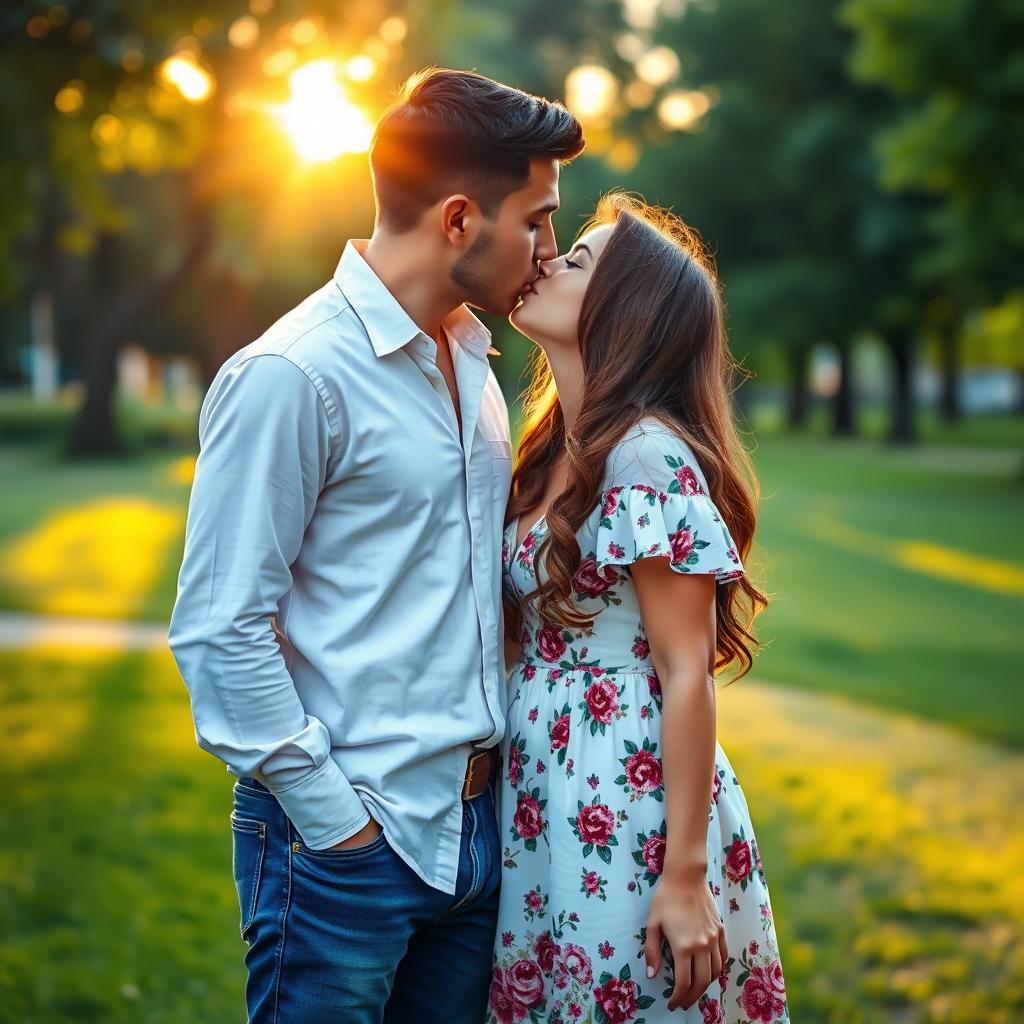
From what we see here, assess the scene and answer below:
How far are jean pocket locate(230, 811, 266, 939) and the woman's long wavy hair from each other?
0.73 meters

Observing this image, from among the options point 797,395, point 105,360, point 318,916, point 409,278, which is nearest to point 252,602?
point 318,916

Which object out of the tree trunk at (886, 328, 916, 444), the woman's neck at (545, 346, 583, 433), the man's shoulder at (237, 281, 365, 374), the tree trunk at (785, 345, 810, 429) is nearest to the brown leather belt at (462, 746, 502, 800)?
the woman's neck at (545, 346, 583, 433)

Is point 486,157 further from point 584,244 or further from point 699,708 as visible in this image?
point 699,708

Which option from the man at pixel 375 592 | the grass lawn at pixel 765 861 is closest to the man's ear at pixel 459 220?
the man at pixel 375 592

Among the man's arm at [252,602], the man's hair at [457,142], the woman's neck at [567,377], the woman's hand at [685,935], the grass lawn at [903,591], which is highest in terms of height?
the man's hair at [457,142]

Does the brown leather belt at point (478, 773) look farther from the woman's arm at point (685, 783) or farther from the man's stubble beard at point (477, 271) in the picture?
the man's stubble beard at point (477, 271)

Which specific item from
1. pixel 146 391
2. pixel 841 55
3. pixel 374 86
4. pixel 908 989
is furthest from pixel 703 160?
pixel 146 391

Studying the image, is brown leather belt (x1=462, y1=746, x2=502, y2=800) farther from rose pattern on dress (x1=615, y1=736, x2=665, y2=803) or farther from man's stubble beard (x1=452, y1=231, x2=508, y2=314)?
man's stubble beard (x1=452, y1=231, x2=508, y2=314)

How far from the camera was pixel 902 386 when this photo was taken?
1426 inches

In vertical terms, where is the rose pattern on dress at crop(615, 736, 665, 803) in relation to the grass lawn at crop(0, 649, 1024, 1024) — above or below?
above

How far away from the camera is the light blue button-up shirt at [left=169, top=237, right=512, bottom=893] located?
7.09 ft

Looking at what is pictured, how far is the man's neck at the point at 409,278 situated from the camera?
247 cm

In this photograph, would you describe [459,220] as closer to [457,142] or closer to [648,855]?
[457,142]

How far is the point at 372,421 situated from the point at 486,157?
0.58 meters
